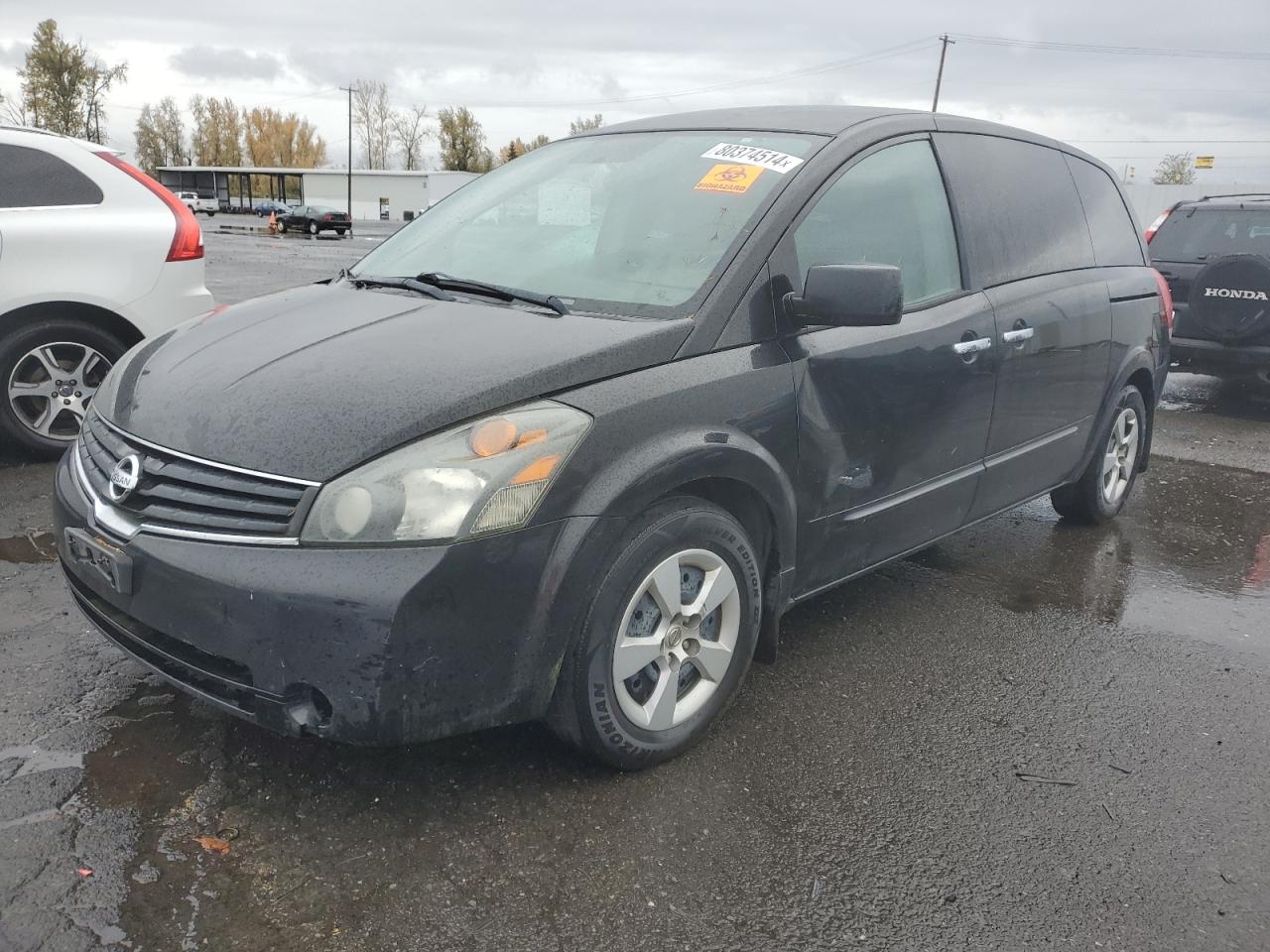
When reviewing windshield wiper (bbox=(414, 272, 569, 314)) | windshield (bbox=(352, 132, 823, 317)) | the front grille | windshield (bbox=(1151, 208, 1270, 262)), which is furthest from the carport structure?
the front grille

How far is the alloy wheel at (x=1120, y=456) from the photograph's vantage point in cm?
493

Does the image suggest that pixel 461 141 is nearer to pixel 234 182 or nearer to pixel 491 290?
pixel 234 182

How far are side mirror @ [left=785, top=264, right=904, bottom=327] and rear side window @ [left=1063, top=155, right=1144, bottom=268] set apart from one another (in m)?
2.20

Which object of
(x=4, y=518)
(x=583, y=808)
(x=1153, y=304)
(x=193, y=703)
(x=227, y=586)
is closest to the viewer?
(x=227, y=586)

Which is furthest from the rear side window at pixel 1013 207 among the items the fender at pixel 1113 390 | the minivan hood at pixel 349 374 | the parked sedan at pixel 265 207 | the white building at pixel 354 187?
the parked sedan at pixel 265 207

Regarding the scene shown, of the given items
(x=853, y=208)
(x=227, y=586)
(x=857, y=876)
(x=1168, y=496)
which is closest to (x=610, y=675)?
(x=857, y=876)

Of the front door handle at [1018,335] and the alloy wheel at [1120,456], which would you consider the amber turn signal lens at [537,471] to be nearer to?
the front door handle at [1018,335]

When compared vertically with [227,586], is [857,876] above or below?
below

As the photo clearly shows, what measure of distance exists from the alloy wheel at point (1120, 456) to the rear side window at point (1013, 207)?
91 centimetres

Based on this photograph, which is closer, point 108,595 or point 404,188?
point 108,595

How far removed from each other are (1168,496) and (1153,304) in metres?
1.48

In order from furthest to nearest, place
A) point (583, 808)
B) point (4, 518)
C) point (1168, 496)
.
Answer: point (1168, 496) < point (4, 518) < point (583, 808)

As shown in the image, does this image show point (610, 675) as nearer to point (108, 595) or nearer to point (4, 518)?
point (108, 595)

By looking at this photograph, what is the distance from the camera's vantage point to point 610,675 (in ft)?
8.30
